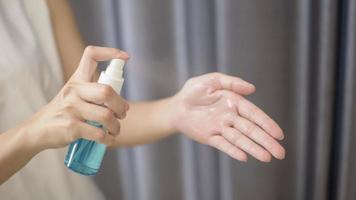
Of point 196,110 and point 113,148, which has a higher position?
point 196,110

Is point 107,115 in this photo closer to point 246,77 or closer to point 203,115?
point 203,115

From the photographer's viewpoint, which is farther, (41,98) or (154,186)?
(154,186)

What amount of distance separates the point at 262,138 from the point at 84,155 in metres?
0.24

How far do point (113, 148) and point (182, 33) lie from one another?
26cm

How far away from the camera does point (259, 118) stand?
25.0 inches

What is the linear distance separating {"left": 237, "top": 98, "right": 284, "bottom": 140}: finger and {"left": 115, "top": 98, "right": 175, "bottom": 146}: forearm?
0.59 feet

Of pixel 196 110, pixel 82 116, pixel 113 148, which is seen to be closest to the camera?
pixel 82 116

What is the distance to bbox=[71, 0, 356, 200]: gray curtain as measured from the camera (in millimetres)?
785

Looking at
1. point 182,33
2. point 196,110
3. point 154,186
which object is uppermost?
point 182,33

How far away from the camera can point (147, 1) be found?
78 centimetres

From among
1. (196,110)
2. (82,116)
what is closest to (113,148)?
(196,110)

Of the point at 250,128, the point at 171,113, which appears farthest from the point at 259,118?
the point at 171,113

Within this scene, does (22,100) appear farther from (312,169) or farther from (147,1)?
(312,169)

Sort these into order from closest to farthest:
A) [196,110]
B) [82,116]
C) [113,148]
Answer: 1. [82,116]
2. [196,110]
3. [113,148]
